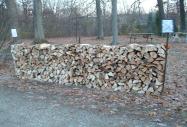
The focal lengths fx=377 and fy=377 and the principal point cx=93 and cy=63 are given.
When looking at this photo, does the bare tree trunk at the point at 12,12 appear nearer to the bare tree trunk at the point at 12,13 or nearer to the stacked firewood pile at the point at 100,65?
the bare tree trunk at the point at 12,13

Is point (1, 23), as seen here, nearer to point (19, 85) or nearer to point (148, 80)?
point (19, 85)

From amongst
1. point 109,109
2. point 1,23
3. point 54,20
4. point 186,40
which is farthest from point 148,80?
point 54,20

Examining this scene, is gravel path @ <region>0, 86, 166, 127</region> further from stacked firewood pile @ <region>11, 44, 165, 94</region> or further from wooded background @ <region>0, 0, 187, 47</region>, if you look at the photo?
wooded background @ <region>0, 0, 187, 47</region>

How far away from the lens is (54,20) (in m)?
37.9

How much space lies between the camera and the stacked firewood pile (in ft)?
29.3

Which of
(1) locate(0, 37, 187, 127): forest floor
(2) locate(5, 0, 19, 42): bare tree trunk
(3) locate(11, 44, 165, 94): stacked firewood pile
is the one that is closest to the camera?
(1) locate(0, 37, 187, 127): forest floor

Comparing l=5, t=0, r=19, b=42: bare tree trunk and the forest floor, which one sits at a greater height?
l=5, t=0, r=19, b=42: bare tree trunk

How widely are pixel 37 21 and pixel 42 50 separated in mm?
12034

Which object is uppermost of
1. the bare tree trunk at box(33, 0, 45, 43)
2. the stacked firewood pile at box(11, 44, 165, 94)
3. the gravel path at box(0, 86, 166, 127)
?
the bare tree trunk at box(33, 0, 45, 43)

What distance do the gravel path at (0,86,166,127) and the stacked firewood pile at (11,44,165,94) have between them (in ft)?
5.49

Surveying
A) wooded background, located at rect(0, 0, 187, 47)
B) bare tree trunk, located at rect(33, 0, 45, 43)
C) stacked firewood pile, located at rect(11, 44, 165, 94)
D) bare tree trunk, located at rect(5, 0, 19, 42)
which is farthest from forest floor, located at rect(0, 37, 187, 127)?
wooded background, located at rect(0, 0, 187, 47)

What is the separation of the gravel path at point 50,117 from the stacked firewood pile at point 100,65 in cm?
167

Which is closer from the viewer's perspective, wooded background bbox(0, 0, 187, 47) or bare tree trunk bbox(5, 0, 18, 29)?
bare tree trunk bbox(5, 0, 18, 29)

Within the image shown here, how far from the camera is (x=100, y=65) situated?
971cm
